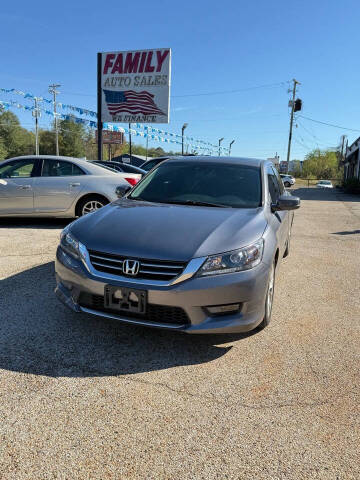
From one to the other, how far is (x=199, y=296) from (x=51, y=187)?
572cm

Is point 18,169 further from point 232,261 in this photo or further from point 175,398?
point 175,398

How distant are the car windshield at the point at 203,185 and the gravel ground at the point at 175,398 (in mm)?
1233

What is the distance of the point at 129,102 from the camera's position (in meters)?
14.3

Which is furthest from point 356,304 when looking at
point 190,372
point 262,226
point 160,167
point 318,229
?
point 318,229

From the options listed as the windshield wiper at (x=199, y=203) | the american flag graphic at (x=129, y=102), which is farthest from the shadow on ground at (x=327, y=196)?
the windshield wiper at (x=199, y=203)

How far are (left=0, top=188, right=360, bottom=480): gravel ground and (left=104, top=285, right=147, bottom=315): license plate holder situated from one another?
399 mm

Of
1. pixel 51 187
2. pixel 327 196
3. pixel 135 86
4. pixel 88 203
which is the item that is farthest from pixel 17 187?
pixel 327 196

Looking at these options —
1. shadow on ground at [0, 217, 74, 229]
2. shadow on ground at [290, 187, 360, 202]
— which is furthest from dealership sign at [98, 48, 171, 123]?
shadow on ground at [290, 187, 360, 202]

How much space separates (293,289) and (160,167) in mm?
2164

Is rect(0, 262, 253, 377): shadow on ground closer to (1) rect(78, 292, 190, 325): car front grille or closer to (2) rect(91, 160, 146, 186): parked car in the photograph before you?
(1) rect(78, 292, 190, 325): car front grille

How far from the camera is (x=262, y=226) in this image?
310 centimetres

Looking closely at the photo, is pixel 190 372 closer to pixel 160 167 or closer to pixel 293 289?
pixel 293 289

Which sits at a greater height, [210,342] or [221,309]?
[221,309]

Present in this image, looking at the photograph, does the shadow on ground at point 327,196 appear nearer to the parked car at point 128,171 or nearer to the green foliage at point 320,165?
the parked car at point 128,171
